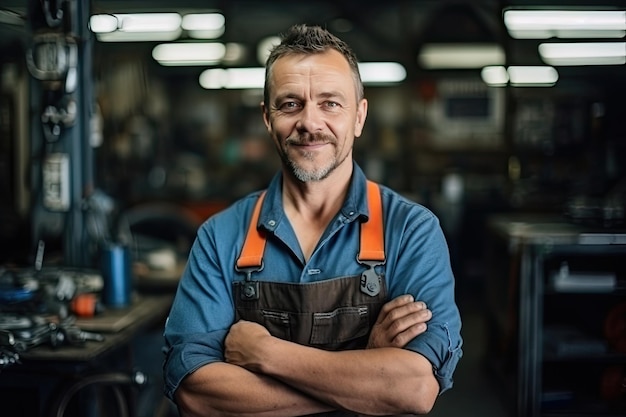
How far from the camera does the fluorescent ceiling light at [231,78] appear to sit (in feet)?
23.0

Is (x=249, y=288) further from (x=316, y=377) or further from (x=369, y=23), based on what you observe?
(x=369, y=23)

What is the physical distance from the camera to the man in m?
1.53

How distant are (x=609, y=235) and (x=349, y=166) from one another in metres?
1.73

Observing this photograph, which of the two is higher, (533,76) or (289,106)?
(533,76)

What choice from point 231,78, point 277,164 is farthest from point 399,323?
point 231,78

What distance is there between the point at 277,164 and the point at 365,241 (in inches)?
212

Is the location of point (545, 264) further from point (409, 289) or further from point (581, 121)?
point (581, 121)

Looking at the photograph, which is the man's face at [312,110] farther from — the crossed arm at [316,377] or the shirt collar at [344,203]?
the crossed arm at [316,377]

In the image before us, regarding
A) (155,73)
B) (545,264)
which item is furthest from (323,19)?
(545,264)

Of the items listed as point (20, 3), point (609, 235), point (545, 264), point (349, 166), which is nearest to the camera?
point (349, 166)

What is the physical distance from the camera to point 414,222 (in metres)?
1.67

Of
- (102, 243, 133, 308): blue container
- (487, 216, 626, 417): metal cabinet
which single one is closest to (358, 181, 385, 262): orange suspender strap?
(102, 243, 133, 308): blue container

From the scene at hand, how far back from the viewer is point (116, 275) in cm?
264

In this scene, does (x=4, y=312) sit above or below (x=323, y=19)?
below
